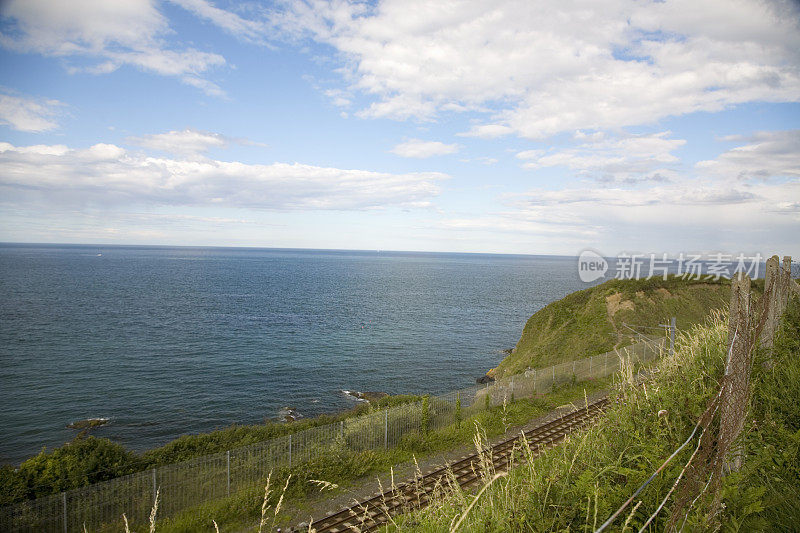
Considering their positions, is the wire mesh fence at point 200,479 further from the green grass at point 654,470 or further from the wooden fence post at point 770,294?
the wooden fence post at point 770,294

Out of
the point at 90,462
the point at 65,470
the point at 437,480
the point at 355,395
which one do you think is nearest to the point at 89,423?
the point at 90,462

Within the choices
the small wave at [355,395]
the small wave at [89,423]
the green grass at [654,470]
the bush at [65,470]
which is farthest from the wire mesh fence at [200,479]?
the small wave at [89,423]

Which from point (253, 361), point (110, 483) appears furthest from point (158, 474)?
point (253, 361)

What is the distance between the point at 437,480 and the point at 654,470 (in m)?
4.54

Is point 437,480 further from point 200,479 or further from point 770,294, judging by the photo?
point 200,479

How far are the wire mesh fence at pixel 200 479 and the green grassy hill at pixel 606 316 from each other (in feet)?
78.9

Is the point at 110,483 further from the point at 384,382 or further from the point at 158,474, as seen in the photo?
the point at 384,382

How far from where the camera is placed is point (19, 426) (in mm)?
27281

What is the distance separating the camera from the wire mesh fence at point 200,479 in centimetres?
1265

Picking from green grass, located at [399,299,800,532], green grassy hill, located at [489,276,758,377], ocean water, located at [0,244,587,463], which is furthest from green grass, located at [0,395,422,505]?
green grassy hill, located at [489,276,758,377]

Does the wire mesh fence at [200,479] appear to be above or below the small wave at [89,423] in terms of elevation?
above

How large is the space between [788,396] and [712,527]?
347 cm

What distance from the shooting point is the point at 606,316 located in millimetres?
45438

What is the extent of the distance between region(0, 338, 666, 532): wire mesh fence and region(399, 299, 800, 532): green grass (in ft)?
12.3
